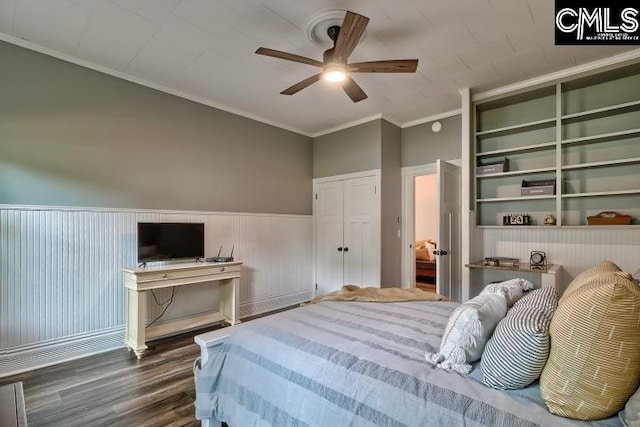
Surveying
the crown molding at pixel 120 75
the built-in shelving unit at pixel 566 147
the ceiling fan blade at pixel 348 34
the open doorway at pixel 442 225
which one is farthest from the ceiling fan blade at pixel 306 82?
the built-in shelving unit at pixel 566 147

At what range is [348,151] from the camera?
4.65 meters

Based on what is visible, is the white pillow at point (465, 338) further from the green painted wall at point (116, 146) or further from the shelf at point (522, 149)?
the green painted wall at point (116, 146)

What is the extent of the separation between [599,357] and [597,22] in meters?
2.74

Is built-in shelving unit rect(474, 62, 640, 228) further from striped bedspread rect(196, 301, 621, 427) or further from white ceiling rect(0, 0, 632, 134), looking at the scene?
striped bedspread rect(196, 301, 621, 427)

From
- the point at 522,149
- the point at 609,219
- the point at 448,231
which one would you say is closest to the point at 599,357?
the point at 609,219

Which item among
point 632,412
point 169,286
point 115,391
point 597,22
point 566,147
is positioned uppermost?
point 597,22

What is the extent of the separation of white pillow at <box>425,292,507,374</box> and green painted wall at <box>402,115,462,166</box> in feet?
10.2

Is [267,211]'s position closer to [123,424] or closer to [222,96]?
[222,96]

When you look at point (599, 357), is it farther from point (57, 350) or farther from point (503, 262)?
point (57, 350)

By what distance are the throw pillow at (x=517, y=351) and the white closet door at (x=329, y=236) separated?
11.5 ft

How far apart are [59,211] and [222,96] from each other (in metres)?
2.03

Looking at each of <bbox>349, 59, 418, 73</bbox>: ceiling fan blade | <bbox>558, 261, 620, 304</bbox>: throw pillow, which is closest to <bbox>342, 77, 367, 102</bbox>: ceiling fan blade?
<bbox>349, 59, 418, 73</bbox>: ceiling fan blade

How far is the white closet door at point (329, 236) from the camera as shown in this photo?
15.5 ft

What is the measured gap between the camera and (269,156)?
4.53 metres
